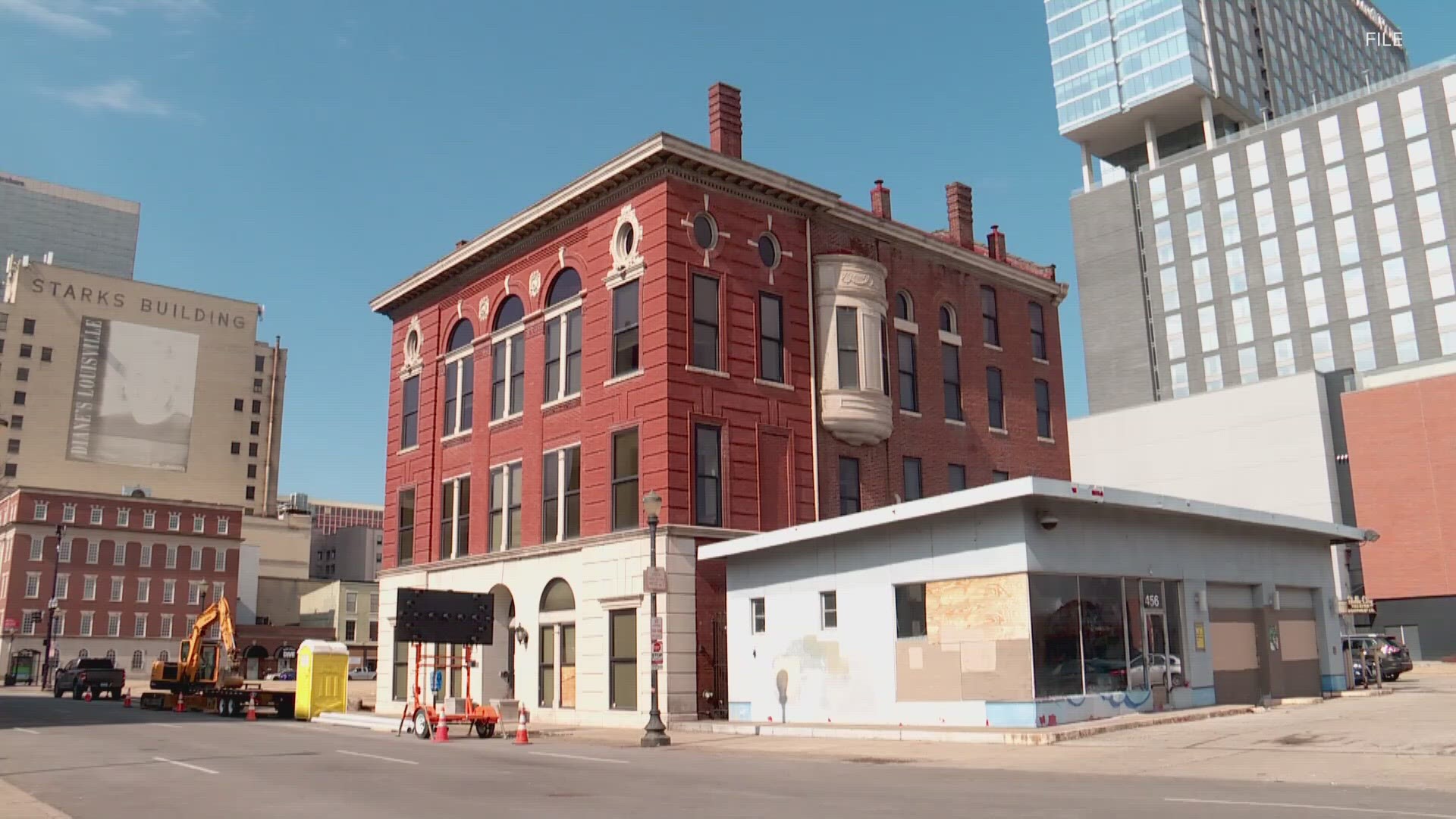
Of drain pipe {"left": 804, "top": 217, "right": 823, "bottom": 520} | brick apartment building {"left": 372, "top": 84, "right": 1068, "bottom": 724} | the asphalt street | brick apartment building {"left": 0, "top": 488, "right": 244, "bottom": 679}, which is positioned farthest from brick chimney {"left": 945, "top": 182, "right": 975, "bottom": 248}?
brick apartment building {"left": 0, "top": 488, "right": 244, "bottom": 679}

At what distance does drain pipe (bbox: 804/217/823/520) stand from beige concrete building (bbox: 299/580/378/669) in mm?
99813

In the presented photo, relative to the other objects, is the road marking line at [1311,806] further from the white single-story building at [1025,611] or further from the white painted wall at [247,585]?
the white painted wall at [247,585]

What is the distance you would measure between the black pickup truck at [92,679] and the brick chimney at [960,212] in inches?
1807

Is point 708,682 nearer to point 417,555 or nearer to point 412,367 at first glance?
point 417,555

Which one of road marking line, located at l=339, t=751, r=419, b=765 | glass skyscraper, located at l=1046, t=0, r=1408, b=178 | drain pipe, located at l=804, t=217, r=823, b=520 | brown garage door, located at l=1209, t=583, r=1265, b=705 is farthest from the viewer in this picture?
glass skyscraper, located at l=1046, t=0, r=1408, b=178

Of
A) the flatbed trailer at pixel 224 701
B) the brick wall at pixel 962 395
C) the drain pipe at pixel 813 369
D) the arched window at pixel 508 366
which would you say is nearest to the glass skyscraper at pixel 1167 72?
the brick wall at pixel 962 395

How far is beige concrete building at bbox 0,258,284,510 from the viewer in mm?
117938

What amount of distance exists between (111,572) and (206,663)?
66390 mm

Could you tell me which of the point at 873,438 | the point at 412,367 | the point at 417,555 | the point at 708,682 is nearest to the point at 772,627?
the point at 708,682

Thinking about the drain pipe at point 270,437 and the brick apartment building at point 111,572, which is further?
the drain pipe at point 270,437

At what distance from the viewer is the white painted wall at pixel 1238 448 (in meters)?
88.4

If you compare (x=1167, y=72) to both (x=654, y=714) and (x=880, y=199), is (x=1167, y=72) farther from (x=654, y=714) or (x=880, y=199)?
(x=654, y=714)

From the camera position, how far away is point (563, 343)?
35.0m

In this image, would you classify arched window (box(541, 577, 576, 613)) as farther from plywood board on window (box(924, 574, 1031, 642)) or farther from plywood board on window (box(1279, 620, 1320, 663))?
plywood board on window (box(1279, 620, 1320, 663))
